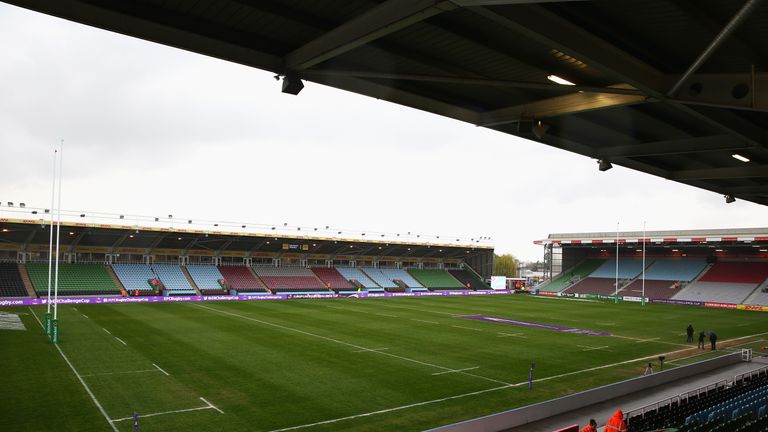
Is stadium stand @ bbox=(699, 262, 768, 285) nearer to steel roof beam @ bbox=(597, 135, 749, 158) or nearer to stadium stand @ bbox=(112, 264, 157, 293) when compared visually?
steel roof beam @ bbox=(597, 135, 749, 158)

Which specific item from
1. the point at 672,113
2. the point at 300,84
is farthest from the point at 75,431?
the point at 672,113

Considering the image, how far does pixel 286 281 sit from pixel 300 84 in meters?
63.3

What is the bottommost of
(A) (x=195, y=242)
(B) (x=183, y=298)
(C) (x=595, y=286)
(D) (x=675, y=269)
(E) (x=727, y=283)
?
(B) (x=183, y=298)

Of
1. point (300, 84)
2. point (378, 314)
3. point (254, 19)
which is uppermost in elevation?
point (254, 19)

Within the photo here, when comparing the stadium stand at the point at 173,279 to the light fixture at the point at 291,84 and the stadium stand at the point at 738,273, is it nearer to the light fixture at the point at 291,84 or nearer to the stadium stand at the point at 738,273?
the light fixture at the point at 291,84

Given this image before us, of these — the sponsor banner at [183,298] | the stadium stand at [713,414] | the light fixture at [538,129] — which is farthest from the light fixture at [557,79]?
the sponsor banner at [183,298]

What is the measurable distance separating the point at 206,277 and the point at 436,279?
121ft

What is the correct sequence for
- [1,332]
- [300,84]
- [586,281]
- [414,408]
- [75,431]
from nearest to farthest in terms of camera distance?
[300,84] → [75,431] → [414,408] → [1,332] → [586,281]

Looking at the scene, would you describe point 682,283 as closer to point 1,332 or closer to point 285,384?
point 285,384

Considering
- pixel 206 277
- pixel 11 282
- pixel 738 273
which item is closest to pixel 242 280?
pixel 206 277

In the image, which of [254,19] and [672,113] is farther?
[672,113]

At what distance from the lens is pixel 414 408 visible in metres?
17.1

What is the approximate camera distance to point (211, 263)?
68750 mm

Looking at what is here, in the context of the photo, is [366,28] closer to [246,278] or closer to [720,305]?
[246,278]
